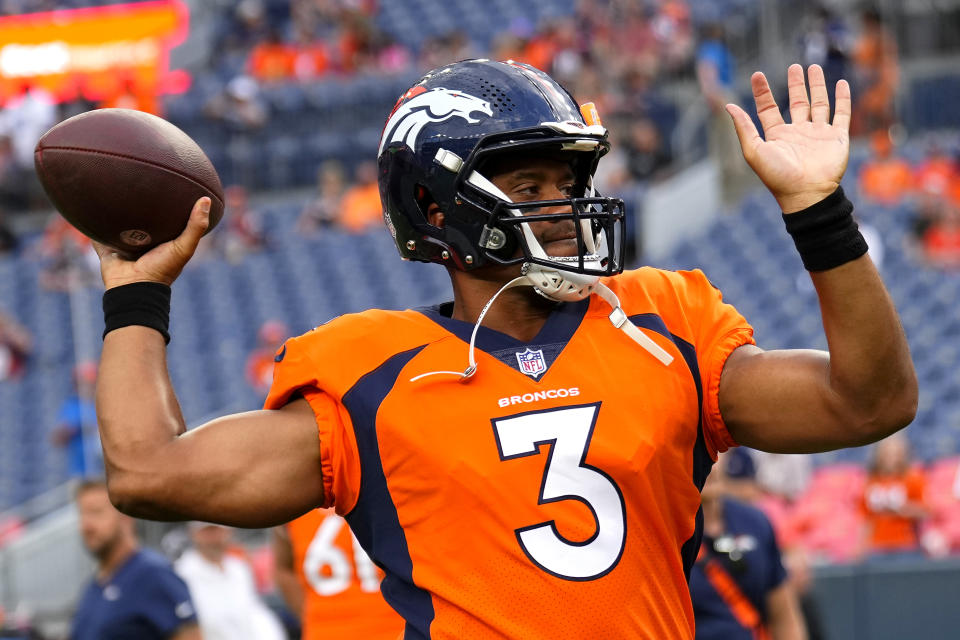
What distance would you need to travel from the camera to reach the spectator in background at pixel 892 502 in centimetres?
765

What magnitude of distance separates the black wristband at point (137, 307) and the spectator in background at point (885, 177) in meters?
9.45

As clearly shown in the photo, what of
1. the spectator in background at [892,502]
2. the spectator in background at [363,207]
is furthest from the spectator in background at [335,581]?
the spectator in background at [363,207]

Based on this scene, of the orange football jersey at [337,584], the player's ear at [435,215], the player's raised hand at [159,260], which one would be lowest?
the orange football jersey at [337,584]

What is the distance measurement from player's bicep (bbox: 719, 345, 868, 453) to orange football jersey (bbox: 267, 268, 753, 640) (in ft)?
0.11

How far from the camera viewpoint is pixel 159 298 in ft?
8.02

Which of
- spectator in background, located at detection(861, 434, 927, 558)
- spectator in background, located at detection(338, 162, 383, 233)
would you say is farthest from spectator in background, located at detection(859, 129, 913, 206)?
spectator in background, located at detection(338, 162, 383, 233)

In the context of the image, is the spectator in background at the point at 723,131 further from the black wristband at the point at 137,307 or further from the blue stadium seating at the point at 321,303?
the black wristband at the point at 137,307

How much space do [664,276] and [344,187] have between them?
1284 centimetres

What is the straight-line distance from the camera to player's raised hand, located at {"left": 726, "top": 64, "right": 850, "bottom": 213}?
2.29 meters

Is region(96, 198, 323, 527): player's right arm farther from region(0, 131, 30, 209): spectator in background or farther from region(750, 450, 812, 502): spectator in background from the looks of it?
region(0, 131, 30, 209): spectator in background

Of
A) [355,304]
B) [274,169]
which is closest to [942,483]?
[355,304]

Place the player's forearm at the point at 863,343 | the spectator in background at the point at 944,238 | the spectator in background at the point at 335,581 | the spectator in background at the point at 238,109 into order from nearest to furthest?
the player's forearm at the point at 863,343, the spectator in background at the point at 335,581, the spectator in background at the point at 944,238, the spectator in background at the point at 238,109

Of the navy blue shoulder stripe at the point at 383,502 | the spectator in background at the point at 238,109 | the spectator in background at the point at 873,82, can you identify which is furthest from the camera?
the spectator in background at the point at 238,109

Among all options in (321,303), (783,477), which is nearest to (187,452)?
(783,477)
